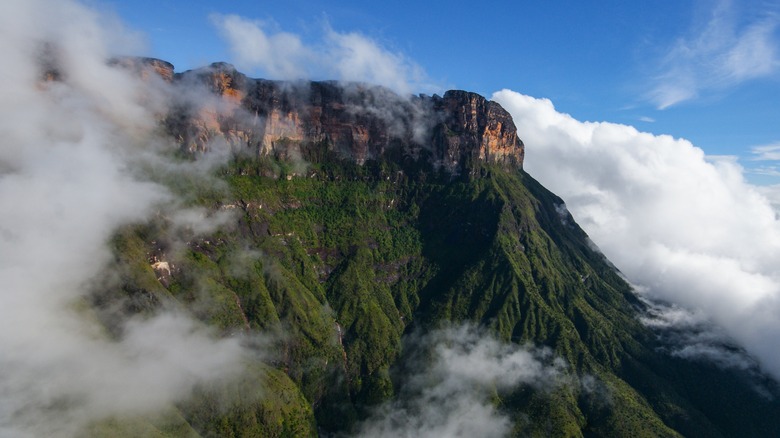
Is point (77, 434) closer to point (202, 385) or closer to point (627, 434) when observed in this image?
point (202, 385)

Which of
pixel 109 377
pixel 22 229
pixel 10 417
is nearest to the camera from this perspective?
pixel 10 417

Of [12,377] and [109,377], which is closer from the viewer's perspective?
[12,377]

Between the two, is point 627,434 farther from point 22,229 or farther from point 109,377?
point 22,229

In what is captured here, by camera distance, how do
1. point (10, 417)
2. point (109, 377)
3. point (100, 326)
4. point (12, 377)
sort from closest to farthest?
point (10, 417), point (12, 377), point (109, 377), point (100, 326)

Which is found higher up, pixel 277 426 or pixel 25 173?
pixel 25 173

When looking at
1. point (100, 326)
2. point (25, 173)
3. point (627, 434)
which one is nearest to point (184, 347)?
point (100, 326)

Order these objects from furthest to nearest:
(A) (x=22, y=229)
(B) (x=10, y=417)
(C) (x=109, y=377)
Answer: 1. (A) (x=22, y=229)
2. (C) (x=109, y=377)
3. (B) (x=10, y=417)

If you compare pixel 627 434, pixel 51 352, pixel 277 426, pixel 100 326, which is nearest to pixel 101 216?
pixel 100 326

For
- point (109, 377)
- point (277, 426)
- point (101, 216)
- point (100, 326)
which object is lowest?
point (277, 426)

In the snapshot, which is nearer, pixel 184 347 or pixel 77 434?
pixel 77 434

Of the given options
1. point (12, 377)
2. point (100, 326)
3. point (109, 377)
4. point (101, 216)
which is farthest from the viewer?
point (101, 216)
